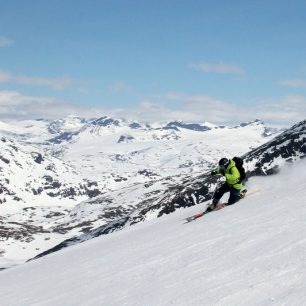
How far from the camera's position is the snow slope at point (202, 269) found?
9648 mm

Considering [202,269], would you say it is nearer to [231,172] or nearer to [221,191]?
[231,172]

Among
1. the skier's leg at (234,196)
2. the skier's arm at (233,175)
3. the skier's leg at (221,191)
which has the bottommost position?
the skier's leg at (234,196)

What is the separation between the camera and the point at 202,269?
1235 centimetres

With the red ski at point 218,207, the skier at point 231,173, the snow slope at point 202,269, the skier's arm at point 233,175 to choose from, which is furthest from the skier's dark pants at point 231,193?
the snow slope at point 202,269

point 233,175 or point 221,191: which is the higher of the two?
point 233,175

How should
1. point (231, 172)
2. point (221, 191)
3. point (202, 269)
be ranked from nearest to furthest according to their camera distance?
point (202, 269)
point (231, 172)
point (221, 191)

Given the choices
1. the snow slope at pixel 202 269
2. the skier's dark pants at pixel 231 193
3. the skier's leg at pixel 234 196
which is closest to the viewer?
the snow slope at pixel 202 269

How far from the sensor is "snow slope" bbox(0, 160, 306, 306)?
9648mm

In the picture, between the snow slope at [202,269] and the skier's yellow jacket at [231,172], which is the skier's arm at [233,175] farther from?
the snow slope at [202,269]

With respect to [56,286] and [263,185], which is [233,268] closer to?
[56,286]

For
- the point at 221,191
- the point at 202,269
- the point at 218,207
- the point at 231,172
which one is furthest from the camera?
the point at 218,207

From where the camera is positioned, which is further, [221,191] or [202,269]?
[221,191]

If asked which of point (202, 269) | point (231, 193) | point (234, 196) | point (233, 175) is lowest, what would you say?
point (202, 269)

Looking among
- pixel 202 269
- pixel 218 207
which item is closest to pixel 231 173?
pixel 218 207
